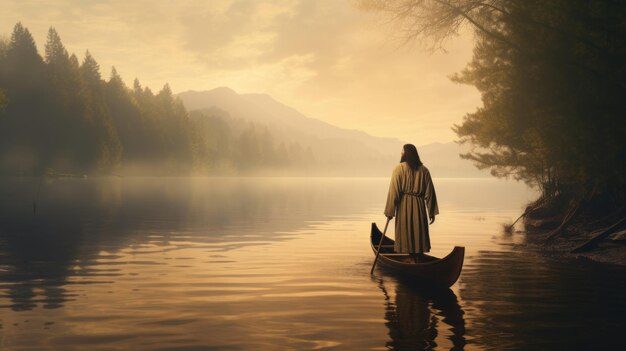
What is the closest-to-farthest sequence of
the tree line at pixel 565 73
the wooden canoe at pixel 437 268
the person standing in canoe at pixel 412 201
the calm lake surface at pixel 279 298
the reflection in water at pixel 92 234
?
the calm lake surface at pixel 279 298, the wooden canoe at pixel 437 268, the reflection in water at pixel 92 234, the person standing in canoe at pixel 412 201, the tree line at pixel 565 73

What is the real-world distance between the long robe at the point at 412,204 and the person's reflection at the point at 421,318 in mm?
1317

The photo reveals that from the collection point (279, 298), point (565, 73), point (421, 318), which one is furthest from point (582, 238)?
point (279, 298)

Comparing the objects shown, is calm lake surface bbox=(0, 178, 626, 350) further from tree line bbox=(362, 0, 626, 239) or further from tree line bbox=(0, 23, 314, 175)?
tree line bbox=(0, 23, 314, 175)

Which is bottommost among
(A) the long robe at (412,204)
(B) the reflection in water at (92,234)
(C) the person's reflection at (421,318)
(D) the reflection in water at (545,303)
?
(D) the reflection in water at (545,303)

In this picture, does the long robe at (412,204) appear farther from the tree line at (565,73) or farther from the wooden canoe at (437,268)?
the tree line at (565,73)

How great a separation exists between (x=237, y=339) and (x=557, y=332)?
205 inches

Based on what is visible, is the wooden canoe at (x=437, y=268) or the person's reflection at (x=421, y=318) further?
the wooden canoe at (x=437, y=268)

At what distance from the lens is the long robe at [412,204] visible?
14484mm

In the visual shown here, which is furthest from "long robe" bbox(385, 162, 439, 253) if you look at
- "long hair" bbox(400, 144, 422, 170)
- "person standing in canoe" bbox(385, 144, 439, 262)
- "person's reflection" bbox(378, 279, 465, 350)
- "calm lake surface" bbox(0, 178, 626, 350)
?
"person's reflection" bbox(378, 279, 465, 350)

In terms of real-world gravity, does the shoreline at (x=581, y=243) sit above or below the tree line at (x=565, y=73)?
below

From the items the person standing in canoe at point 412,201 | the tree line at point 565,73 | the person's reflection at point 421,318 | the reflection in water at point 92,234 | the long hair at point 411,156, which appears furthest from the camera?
the tree line at point 565,73

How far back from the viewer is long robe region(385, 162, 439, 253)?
47.5ft

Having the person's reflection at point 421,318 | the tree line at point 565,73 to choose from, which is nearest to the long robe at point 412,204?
the person's reflection at point 421,318

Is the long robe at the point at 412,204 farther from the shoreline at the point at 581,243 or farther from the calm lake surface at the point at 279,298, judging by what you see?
the shoreline at the point at 581,243
